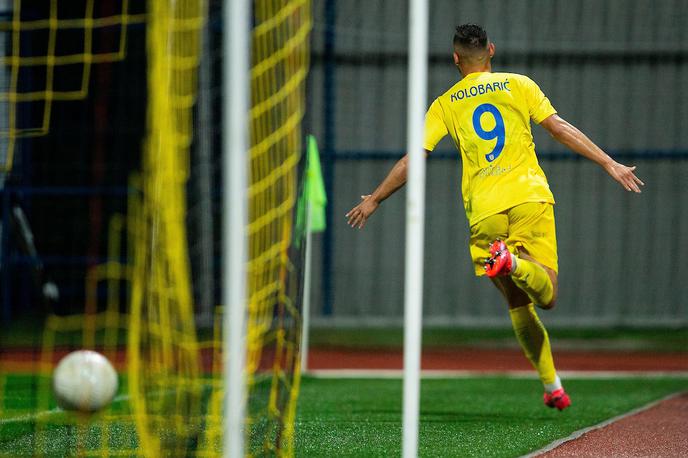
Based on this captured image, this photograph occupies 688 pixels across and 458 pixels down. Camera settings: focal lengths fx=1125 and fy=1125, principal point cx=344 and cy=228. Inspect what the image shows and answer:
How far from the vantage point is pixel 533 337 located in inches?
259

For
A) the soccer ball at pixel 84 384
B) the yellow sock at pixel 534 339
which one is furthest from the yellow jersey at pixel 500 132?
the soccer ball at pixel 84 384

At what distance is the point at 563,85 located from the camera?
14.4m

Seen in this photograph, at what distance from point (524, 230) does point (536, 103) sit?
0.71m

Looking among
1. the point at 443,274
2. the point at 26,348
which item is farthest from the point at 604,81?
the point at 26,348

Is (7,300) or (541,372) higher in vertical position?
(541,372)

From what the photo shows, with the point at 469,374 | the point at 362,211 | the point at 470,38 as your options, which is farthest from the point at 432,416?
the point at 469,374

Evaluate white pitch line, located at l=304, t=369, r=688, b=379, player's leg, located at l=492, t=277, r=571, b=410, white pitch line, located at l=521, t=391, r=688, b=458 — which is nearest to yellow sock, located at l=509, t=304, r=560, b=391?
player's leg, located at l=492, t=277, r=571, b=410

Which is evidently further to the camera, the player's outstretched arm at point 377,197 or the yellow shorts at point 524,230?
the yellow shorts at point 524,230

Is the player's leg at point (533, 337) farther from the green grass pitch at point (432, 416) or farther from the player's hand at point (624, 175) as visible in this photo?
the player's hand at point (624, 175)

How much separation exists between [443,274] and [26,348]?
5.34 meters

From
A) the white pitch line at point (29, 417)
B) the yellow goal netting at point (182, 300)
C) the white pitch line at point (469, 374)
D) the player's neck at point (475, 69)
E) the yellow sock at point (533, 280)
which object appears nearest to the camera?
the yellow goal netting at point (182, 300)

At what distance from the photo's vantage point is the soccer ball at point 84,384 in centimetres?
477

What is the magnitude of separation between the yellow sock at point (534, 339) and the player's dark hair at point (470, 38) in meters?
1.55

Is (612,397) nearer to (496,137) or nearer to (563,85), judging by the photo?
(496,137)
